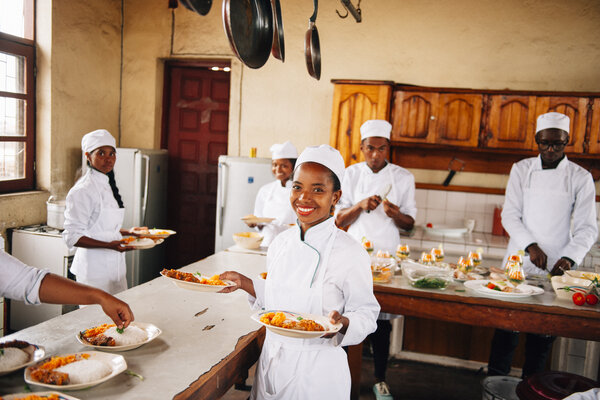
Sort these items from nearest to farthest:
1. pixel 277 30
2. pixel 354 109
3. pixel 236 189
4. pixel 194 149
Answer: pixel 277 30
pixel 354 109
pixel 236 189
pixel 194 149

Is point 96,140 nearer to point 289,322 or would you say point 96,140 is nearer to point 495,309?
point 289,322

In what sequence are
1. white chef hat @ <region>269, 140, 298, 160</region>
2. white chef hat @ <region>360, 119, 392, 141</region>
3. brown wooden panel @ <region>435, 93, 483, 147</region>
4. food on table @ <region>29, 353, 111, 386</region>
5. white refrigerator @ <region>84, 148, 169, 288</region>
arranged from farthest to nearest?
white refrigerator @ <region>84, 148, 169, 288</region> → brown wooden panel @ <region>435, 93, 483, 147</region> → white chef hat @ <region>269, 140, 298, 160</region> → white chef hat @ <region>360, 119, 392, 141</region> → food on table @ <region>29, 353, 111, 386</region>

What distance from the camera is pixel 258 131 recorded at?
595 cm

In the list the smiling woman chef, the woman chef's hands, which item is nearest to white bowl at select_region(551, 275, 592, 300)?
the smiling woman chef

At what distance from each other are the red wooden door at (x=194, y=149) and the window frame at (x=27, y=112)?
171cm

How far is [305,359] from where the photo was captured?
1832 mm

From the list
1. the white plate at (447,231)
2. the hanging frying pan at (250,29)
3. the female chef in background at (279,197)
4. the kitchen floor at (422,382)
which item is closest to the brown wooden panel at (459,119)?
the white plate at (447,231)

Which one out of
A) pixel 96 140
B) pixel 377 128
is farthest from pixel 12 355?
pixel 377 128

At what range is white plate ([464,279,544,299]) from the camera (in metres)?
2.67

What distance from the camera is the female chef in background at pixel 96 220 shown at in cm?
334

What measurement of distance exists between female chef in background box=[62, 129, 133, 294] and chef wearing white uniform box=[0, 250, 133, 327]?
5.26 ft

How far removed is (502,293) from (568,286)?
40 centimetres

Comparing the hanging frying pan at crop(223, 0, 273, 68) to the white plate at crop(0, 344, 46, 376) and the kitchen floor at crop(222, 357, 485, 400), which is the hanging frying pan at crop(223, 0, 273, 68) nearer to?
the white plate at crop(0, 344, 46, 376)

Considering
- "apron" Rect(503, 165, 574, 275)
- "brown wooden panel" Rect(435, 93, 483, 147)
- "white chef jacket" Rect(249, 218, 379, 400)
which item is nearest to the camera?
"white chef jacket" Rect(249, 218, 379, 400)
